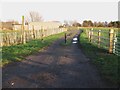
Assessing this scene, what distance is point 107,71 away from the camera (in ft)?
33.4

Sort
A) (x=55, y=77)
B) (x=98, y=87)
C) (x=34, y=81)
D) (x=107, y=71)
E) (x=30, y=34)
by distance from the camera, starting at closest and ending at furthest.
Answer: (x=98, y=87) → (x=34, y=81) → (x=55, y=77) → (x=107, y=71) → (x=30, y=34)

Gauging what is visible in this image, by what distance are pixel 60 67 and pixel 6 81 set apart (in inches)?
129

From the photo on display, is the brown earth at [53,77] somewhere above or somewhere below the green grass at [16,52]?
below

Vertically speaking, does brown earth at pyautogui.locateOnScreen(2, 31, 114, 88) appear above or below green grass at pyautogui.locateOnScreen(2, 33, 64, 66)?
below

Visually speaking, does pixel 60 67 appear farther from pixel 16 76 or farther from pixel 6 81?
pixel 6 81

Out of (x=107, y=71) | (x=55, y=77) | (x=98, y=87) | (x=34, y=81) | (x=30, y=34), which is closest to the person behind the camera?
(x=98, y=87)

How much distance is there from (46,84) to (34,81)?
1.98 feet

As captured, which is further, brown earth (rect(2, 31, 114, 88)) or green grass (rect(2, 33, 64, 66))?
green grass (rect(2, 33, 64, 66))

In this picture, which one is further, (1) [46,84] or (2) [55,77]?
(2) [55,77]

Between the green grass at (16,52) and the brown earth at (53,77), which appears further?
the green grass at (16,52)

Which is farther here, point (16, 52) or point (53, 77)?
point (16, 52)

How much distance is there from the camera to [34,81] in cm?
868

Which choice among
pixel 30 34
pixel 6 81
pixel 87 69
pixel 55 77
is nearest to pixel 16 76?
pixel 6 81

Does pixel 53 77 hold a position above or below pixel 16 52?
below
